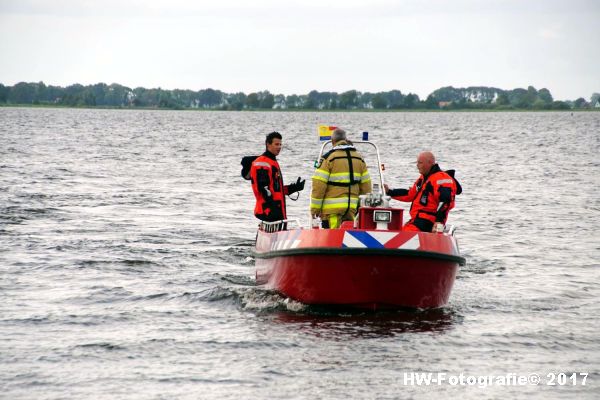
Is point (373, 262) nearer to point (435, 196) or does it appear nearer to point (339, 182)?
point (339, 182)

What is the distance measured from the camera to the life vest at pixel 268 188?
39.8 feet

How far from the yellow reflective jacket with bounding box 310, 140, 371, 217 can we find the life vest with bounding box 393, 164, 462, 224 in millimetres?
619

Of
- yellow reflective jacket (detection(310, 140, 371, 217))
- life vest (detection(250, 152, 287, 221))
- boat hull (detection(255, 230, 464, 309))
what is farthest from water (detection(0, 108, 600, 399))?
yellow reflective jacket (detection(310, 140, 371, 217))

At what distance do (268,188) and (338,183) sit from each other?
4.74ft

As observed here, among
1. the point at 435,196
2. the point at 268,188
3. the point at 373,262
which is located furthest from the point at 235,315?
the point at 435,196

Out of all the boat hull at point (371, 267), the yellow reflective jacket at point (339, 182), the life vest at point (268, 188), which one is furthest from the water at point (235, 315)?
the yellow reflective jacket at point (339, 182)

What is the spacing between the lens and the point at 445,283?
1059cm

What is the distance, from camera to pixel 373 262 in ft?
32.7

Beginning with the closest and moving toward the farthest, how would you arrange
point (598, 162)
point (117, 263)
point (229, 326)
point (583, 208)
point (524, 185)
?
point (229, 326), point (117, 263), point (583, 208), point (524, 185), point (598, 162)

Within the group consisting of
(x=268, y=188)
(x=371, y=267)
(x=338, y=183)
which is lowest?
(x=371, y=267)

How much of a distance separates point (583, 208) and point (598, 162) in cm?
1881

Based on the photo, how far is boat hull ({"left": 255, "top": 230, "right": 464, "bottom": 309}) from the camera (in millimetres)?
9922

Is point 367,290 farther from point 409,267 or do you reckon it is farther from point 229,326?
point 229,326

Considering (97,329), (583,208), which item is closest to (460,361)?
(97,329)
